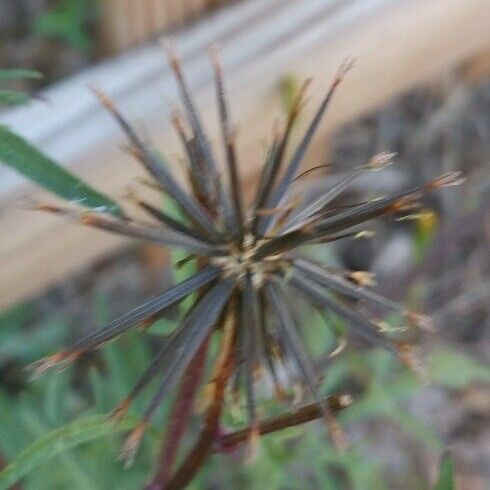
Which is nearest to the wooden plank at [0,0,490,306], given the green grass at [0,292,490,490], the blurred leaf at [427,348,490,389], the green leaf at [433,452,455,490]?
the green grass at [0,292,490,490]

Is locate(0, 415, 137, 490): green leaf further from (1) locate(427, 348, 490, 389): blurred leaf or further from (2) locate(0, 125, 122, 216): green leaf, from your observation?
(1) locate(427, 348, 490, 389): blurred leaf

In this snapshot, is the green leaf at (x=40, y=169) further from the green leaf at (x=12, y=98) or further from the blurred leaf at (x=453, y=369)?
the blurred leaf at (x=453, y=369)

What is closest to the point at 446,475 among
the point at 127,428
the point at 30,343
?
the point at 127,428

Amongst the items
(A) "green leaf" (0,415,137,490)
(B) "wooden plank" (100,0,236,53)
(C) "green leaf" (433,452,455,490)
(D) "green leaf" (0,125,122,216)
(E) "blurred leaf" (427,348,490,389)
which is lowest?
(E) "blurred leaf" (427,348,490,389)

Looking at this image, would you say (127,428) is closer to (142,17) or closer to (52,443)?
(52,443)

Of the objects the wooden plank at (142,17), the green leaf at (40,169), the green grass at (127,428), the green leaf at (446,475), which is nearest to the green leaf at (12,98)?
the green leaf at (40,169)

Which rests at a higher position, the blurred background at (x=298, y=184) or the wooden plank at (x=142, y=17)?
the wooden plank at (x=142, y=17)
